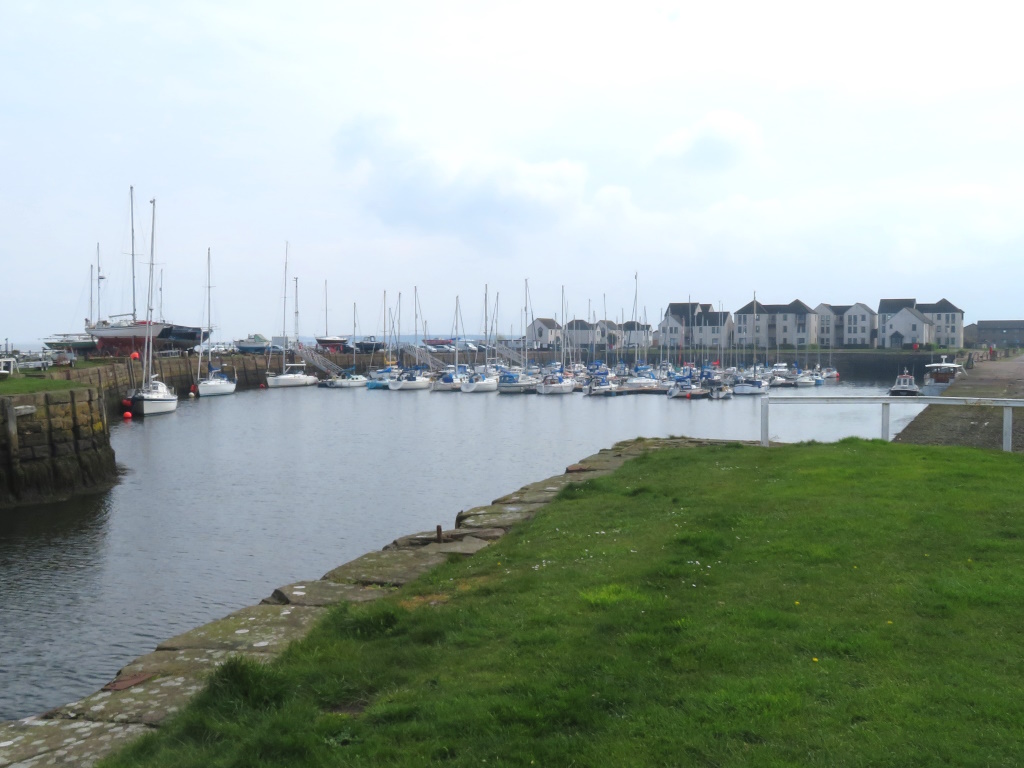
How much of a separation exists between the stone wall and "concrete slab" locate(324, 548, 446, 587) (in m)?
21.8

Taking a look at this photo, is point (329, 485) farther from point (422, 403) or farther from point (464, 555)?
point (422, 403)

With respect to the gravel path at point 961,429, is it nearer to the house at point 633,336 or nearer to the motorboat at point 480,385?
the motorboat at point 480,385

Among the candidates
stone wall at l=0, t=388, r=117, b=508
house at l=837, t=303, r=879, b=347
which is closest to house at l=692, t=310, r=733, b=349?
house at l=837, t=303, r=879, b=347

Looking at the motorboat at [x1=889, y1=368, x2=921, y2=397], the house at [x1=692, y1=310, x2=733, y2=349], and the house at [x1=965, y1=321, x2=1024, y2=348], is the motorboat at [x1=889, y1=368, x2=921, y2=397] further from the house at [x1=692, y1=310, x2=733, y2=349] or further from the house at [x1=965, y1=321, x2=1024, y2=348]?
the house at [x1=965, y1=321, x2=1024, y2=348]

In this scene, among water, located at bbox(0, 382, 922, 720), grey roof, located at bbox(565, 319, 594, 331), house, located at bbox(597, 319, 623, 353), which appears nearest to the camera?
water, located at bbox(0, 382, 922, 720)

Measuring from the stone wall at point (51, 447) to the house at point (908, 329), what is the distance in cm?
13865

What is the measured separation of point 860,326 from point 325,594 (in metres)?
161

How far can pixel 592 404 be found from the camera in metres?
79.6

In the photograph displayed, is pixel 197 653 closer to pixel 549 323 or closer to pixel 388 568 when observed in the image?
pixel 388 568

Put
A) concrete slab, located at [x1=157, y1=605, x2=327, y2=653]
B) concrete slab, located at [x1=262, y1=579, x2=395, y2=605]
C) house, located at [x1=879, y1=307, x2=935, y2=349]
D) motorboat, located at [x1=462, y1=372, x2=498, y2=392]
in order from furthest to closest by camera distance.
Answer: house, located at [x1=879, y1=307, x2=935, y2=349] < motorboat, located at [x1=462, y1=372, x2=498, y2=392] < concrete slab, located at [x1=262, y1=579, x2=395, y2=605] < concrete slab, located at [x1=157, y1=605, x2=327, y2=653]

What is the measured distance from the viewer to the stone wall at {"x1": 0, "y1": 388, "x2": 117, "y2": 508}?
28.0 metres

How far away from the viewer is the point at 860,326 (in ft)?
514

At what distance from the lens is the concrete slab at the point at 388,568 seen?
9891mm

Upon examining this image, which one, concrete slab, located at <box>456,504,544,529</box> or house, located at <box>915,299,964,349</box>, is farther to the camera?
house, located at <box>915,299,964,349</box>
